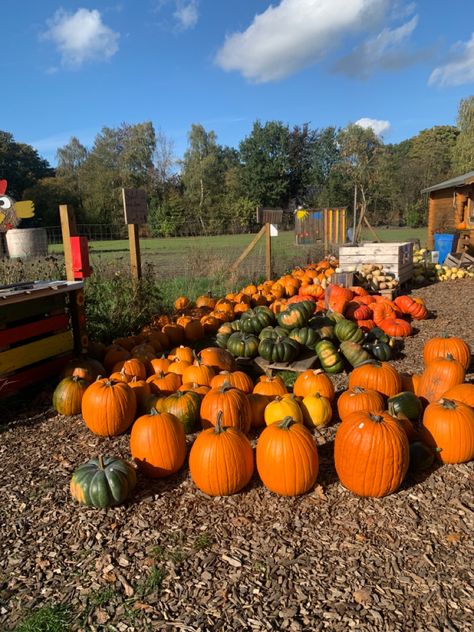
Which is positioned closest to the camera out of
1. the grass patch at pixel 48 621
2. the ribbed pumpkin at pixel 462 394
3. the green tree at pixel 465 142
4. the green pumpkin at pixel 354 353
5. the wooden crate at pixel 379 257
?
the grass patch at pixel 48 621

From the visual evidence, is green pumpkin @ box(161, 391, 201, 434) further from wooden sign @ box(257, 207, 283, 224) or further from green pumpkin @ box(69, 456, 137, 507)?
wooden sign @ box(257, 207, 283, 224)

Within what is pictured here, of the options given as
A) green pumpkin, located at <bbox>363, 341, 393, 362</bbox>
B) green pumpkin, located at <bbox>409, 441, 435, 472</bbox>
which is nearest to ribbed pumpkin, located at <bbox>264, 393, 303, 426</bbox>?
green pumpkin, located at <bbox>409, 441, 435, 472</bbox>

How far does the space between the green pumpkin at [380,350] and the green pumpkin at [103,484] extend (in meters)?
3.27

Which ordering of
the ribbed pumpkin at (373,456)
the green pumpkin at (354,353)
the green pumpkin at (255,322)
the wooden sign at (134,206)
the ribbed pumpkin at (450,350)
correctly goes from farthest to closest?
the wooden sign at (134,206), the green pumpkin at (255,322), the green pumpkin at (354,353), the ribbed pumpkin at (450,350), the ribbed pumpkin at (373,456)

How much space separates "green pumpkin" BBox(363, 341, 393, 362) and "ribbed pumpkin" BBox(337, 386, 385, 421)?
1.77m

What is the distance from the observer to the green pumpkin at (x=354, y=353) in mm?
4874

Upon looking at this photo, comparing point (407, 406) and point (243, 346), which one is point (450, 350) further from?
point (243, 346)

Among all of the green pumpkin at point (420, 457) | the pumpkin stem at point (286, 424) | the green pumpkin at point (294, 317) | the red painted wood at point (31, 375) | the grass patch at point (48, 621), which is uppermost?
the green pumpkin at point (294, 317)

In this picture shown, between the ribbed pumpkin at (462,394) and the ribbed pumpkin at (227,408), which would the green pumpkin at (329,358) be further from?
the ribbed pumpkin at (227,408)

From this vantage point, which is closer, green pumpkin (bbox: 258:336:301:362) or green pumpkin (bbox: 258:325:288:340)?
green pumpkin (bbox: 258:336:301:362)

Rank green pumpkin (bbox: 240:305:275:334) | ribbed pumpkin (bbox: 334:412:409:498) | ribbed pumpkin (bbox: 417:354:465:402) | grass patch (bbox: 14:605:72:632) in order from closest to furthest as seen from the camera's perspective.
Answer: grass patch (bbox: 14:605:72:632), ribbed pumpkin (bbox: 334:412:409:498), ribbed pumpkin (bbox: 417:354:465:402), green pumpkin (bbox: 240:305:275:334)

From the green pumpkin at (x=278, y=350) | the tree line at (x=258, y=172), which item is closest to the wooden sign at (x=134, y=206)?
the green pumpkin at (x=278, y=350)

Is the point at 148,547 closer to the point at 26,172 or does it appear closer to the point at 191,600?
the point at 191,600

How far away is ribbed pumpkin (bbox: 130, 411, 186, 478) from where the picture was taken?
298cm
